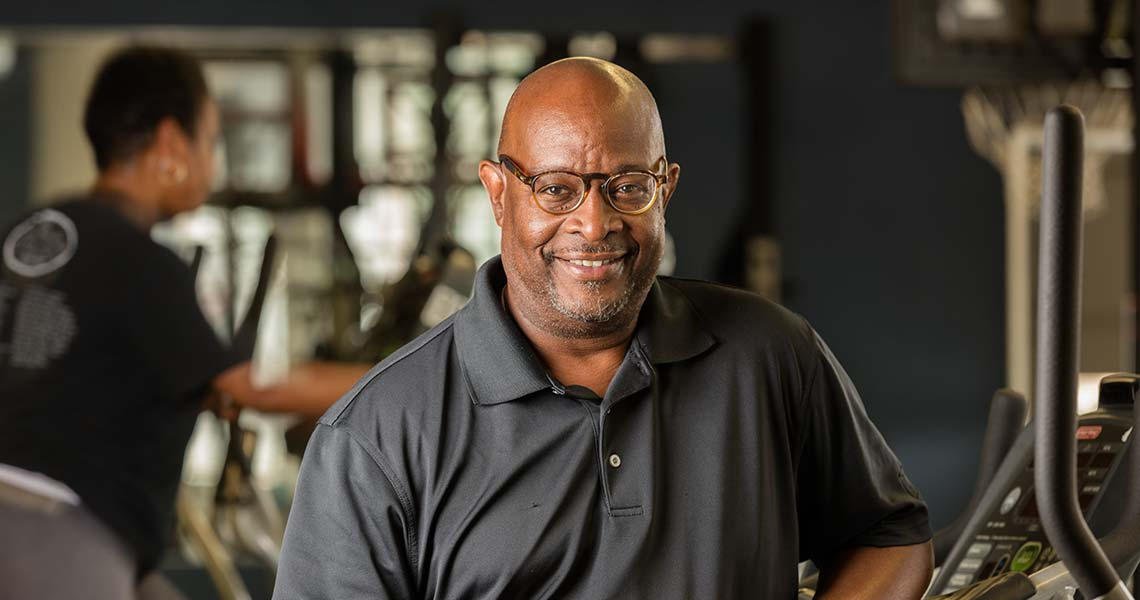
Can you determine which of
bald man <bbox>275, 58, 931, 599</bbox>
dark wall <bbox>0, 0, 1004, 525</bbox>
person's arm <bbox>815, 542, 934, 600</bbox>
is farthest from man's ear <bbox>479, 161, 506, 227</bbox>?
dark wall <bbox>0, 0, 1004, 525</bbox>

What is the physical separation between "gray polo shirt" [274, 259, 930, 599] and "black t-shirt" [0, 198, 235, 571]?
3.06ft

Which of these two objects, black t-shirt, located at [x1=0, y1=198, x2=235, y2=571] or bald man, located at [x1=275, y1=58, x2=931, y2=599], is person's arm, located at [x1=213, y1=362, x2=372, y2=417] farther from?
bald man, located at [x1=275, y1=58, x2=931, y2=599]

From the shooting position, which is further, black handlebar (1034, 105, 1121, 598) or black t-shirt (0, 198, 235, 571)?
black t-shirt (0, 198, 235, 571)

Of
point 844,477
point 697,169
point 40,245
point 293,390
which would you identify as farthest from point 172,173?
point 697,169

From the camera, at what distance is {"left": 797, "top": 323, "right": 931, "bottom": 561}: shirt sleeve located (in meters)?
1.53

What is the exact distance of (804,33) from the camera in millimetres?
5902

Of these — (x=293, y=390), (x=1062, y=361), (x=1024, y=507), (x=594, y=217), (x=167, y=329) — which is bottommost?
(x=1024, y=507)

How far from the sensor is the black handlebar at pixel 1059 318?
41.3 inches

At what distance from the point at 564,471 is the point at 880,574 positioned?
0.42 metres

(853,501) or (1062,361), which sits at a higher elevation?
(1062,361)

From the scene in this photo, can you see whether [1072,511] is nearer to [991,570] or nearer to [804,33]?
[991,570]

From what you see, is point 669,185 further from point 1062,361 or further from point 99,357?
point 99,357

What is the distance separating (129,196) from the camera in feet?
7.88

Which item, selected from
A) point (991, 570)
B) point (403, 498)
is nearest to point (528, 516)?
point (403, 498)
